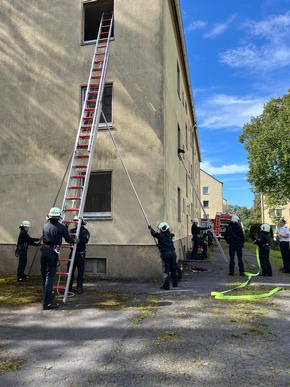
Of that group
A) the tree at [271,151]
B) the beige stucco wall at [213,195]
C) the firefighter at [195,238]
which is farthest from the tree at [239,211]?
the firefighter at [195,238]

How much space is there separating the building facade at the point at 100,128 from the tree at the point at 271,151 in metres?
24.9

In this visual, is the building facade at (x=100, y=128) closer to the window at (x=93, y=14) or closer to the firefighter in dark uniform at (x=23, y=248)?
the window at (x=93, y=14)

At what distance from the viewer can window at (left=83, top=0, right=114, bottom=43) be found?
1084 centimetres

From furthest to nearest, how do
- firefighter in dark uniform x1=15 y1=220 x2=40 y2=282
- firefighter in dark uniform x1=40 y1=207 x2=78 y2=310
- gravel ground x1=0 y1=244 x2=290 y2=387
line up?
1. firefighter in dark uniform x1=15 y1=220 x2=40 y2=282
2. firefighter in dark uniform x1=40 y1=207 x2=78 y2=310
3. gravel ground x1=0 y1=244 x2=290 y2=387

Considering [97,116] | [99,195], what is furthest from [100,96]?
[99,195]

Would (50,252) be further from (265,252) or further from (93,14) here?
(93,14)

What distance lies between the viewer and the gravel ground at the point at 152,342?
3.62m

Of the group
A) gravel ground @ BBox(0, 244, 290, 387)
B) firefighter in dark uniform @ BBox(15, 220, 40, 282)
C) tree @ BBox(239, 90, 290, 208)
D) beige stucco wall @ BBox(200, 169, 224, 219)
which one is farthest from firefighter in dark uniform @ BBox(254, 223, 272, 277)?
beige stucco wall @ BBox(200, 169, 224, 219)

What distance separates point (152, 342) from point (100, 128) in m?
6.97

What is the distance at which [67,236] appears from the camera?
Answer: 6.86 meters

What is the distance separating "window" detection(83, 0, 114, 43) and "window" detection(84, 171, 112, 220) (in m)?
4.43

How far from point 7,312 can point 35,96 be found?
7008 mm

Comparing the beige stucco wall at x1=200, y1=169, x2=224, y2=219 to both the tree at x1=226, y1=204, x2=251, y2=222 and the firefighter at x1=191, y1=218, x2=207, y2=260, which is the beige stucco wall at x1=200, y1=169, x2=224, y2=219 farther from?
the tree at x1=226, y1=204, x2=251, y2=222

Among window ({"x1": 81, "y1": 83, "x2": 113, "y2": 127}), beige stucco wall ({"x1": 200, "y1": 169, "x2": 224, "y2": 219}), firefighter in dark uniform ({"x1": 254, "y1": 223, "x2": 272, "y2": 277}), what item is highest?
beige stucco wall ({"x1": 200, "y1": 169, "x2": 224, "y2": 219})
